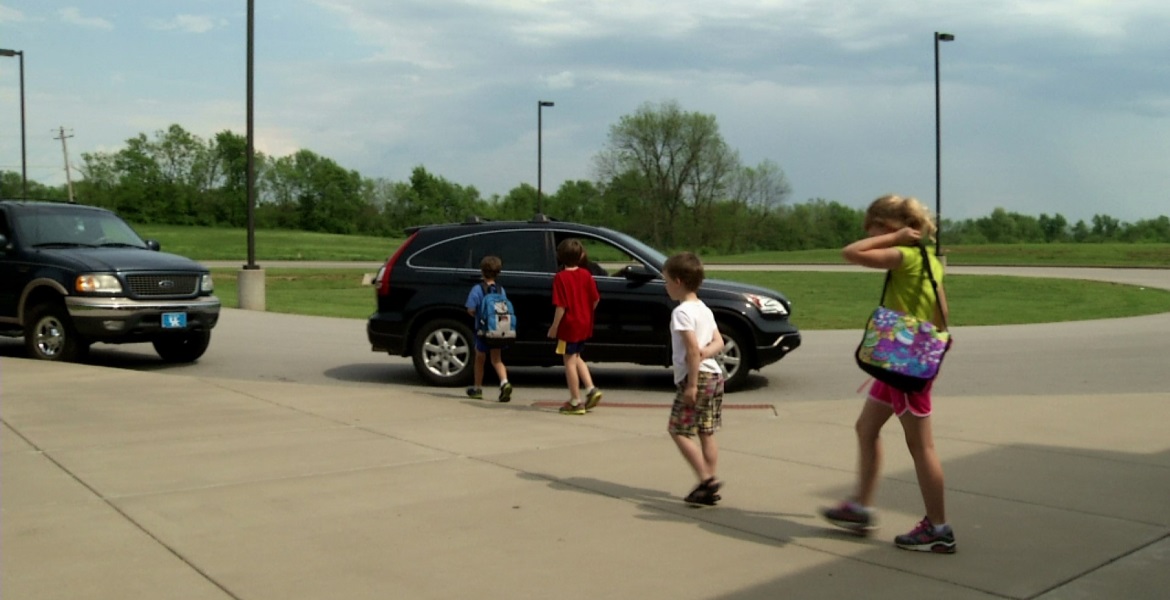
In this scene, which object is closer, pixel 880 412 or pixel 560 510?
pixel 880 412

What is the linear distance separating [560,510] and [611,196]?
294 feet

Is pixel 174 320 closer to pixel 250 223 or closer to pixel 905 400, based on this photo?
pixel 905 400

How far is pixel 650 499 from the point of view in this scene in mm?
6348

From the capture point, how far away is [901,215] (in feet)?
17.0

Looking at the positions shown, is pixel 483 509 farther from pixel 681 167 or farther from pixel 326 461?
pixel 681 167

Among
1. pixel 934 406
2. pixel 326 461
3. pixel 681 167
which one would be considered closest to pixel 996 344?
pixel 934 406

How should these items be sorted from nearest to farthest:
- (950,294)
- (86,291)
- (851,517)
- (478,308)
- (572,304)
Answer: (851,517)
(572,304)
(478,308)
(86,291)
(950,294)

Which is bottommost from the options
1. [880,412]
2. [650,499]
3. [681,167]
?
[650,499]

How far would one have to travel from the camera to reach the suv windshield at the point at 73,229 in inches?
527

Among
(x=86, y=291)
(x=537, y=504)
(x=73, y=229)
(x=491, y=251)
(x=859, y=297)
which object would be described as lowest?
(x=537, y=504)

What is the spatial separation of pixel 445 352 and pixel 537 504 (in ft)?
17.8

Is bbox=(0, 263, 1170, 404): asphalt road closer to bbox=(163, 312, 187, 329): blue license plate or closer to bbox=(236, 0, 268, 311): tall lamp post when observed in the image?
bbox=(163, 312, 187, 329): blue license plate

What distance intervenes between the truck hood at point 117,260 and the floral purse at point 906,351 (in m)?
9.55

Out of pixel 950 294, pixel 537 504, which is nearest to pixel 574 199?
pixel 950 294
